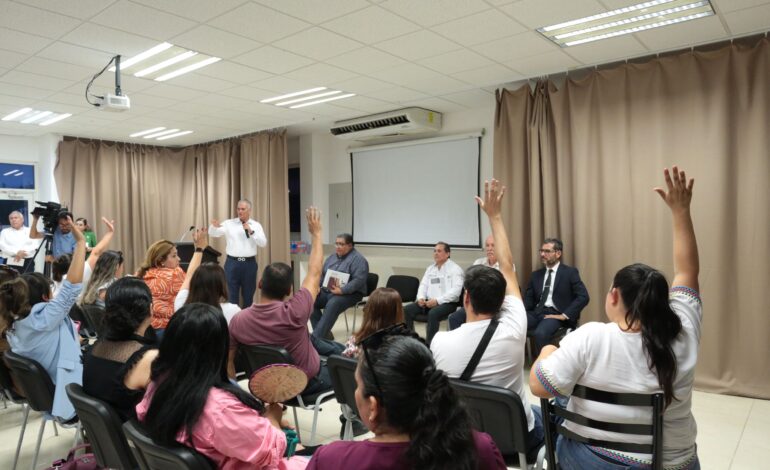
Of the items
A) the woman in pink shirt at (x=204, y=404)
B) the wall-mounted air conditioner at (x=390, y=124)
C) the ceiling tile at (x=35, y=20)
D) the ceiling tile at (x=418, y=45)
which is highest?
the ceiling tile at (x=418, y=45)

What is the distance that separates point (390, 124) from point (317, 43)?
2.49 metres

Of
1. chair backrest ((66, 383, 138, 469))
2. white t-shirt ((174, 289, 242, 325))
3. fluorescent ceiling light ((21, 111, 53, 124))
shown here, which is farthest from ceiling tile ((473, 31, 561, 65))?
fluorescent ceiling light ((21, 111, 53, 124))

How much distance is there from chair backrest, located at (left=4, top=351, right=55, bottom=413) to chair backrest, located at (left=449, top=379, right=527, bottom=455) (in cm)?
200

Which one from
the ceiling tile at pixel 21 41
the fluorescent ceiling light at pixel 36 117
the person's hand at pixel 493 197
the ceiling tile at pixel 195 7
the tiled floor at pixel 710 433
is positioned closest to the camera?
the person's hand at pixel 493 197

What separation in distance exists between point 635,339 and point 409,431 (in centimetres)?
90

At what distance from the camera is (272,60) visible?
4285mm

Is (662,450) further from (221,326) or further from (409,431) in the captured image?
(221,326)

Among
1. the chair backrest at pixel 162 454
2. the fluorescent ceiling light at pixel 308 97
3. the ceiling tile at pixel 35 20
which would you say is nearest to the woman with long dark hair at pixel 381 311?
the chair backrest at pixel 162 454

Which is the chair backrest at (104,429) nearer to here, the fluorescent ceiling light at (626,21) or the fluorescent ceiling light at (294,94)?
the fluorescent ceiling light at (626,21)

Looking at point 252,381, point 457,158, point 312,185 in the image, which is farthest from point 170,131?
point 252,381

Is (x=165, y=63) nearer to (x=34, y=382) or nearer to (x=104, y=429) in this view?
(x=34, y=382)

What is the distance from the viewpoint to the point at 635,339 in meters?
1.57

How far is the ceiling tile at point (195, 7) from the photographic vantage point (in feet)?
10.3

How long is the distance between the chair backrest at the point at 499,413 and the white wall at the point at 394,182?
4.27m
